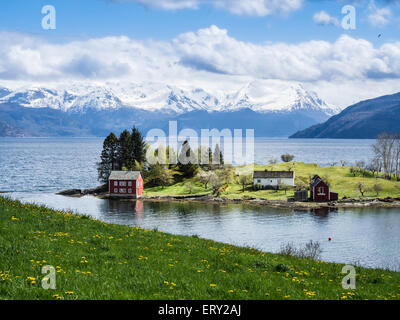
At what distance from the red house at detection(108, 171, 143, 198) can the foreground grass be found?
88289 mm

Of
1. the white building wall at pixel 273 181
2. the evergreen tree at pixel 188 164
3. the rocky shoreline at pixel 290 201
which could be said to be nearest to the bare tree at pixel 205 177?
the evergreen tree at pixel 188 164

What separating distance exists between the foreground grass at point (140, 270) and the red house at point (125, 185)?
290ft

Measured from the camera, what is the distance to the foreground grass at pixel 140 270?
1202 centimetres

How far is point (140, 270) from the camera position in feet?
47.0

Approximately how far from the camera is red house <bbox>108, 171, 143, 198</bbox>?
109812mm

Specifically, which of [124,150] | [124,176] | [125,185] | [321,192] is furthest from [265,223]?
[124,150]

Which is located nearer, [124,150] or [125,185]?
[125,185]

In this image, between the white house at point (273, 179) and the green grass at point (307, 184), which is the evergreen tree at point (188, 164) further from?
the white house at point (273, 179)

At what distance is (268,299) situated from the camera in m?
12.2

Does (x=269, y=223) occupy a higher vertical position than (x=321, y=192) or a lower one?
lower

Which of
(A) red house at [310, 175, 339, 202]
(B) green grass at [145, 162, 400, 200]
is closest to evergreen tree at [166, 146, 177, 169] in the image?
(B) green grass at [145, 162, 400, 200]

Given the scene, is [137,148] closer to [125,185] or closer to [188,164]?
[188,164]

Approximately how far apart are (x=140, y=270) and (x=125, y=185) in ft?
321
